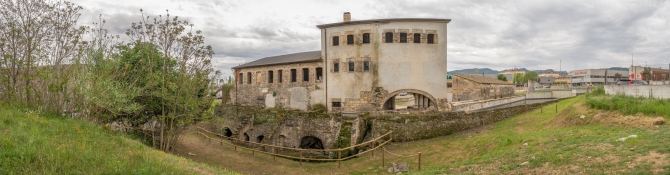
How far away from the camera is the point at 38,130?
907 centimetres

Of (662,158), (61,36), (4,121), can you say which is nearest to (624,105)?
(662,158)

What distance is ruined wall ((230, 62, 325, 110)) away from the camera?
25.8m

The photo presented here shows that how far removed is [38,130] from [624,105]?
64.5 ft

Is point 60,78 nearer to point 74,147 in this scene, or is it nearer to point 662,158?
point 74,147

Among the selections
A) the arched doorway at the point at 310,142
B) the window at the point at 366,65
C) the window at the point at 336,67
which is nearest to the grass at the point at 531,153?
the arched doorway at the point at 310,142

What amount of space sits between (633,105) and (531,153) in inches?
242

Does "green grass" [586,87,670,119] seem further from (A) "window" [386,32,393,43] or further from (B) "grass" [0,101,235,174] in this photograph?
(B) "grass" [0,101,235,174]

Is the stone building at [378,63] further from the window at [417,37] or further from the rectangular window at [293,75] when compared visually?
the rectangular window at [293,75]

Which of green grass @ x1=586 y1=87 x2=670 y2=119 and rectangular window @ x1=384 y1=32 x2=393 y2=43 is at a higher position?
rectangular window @ x1=384 y1=32 x2=393 y2=43


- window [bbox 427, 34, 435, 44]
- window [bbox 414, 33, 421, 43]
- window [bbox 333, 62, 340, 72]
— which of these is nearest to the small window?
window [bbox 414, 33, 421, 43]

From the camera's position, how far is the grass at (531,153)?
862cm

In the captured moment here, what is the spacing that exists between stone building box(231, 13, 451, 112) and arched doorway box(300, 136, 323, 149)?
375 cm

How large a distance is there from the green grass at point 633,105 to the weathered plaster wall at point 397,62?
30.6 feet

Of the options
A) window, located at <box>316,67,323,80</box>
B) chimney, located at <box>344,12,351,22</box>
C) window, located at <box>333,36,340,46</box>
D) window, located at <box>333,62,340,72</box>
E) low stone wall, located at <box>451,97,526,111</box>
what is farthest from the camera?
chimney, located at <box>344,12,351,22</box>
